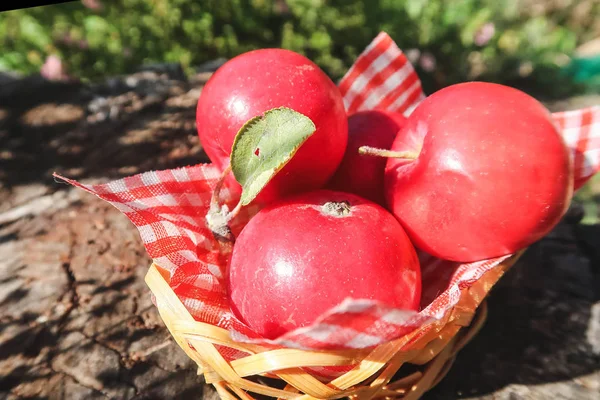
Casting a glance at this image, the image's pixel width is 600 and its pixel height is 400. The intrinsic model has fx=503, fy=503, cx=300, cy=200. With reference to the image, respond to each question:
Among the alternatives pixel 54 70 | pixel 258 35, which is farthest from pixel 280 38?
pixel 54 70

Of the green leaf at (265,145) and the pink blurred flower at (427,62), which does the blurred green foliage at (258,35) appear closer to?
the pink blurred flower at (427,62)

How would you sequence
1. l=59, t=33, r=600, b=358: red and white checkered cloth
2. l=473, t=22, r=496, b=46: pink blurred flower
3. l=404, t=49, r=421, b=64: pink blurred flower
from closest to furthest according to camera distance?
1. l=59, t=33, r=600, b=358: red and white checkered cloth
2. l=404, t=49, r=421, b=64: pink blurred flower
3. l=473, t=22, r=496, b=46: pink blurred flower

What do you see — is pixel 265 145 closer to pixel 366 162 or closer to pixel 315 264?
pixel 315 264

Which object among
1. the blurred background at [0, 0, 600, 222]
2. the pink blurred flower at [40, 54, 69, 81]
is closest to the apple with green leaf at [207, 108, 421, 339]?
the pink blurred flower at [40, 54, 69, 81]

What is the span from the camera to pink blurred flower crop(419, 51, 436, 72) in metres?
3.39

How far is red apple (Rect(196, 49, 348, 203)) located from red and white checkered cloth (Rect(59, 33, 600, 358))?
15cm

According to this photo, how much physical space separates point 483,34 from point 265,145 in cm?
324

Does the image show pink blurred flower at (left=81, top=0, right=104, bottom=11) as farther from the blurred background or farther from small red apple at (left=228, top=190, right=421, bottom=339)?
small red apple at (left=228, top=190, right=421, bottom=339)

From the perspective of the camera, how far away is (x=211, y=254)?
4.00 feet

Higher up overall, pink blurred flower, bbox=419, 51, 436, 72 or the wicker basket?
the wicker basket

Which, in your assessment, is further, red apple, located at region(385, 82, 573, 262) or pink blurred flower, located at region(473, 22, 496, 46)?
pink blurred flower, located at region(473, 22, 496, 46)

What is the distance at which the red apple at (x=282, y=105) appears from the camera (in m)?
1.09

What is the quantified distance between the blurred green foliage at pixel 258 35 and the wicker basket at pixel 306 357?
250 centimetres

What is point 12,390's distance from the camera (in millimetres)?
1195
